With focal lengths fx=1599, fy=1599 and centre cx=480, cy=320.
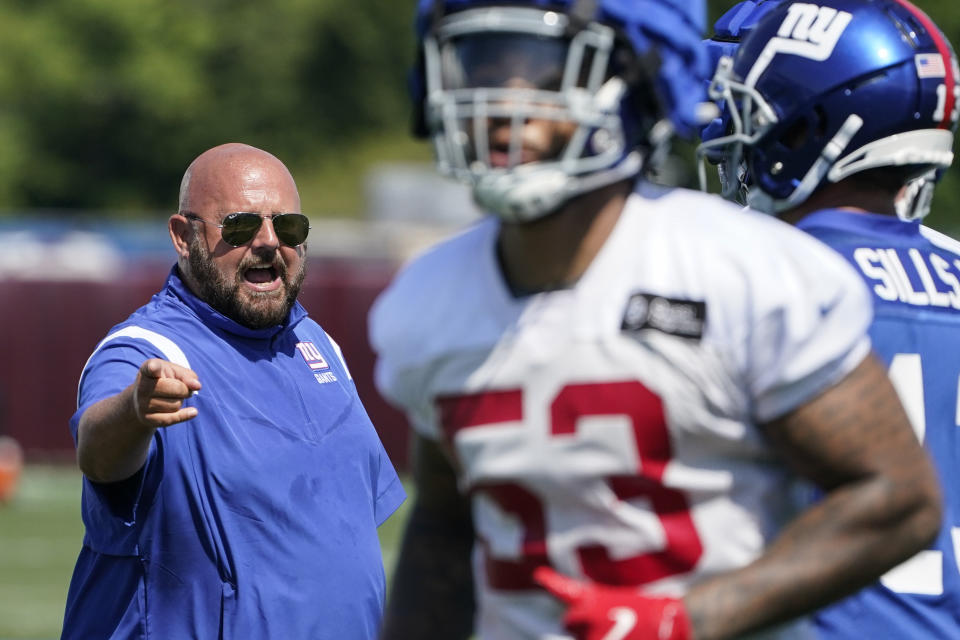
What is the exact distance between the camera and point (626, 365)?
2.08m

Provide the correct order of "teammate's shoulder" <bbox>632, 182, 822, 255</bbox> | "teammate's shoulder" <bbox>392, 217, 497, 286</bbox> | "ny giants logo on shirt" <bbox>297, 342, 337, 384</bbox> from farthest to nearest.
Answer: "ny giants logo on shirt" <bbox>297, 342, 337, 384</bbox>, "teammate's shoulder" <bbox>392, 217, 497, 286</bbox>, "teammate's shoulder" <bbox>632, 182, 822, 255</bbox>

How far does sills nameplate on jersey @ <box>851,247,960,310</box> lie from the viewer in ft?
8.70

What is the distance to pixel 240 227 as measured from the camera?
412 centimetres

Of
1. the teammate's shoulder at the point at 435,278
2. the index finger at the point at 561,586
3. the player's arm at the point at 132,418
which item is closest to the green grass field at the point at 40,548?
the player's arm at the point at 132,418

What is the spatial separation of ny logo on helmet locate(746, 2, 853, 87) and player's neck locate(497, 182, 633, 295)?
2.68 feet

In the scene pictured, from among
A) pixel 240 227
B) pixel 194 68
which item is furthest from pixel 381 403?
pixel 194 68

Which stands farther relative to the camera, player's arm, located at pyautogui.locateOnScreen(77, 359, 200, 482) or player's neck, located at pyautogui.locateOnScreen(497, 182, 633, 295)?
player's arm, located at pyautogui.locateOnScreen(77, 359, 200, 482)

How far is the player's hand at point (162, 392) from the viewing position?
3.28 meters

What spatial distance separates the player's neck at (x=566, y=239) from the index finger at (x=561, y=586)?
0.39m

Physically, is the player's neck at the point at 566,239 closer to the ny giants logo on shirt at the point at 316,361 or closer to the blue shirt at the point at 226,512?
the blue shirt at the point at 226,512

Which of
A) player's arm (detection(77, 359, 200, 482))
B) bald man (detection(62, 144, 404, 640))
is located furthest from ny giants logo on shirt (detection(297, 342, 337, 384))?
player's arm (detection(77, 359, 200, 482))

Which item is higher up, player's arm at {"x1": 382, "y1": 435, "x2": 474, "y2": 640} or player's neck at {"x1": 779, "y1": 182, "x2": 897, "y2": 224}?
player's neck at {"x1": 779, "y1": 182, "x2": 897, "y2": 224}

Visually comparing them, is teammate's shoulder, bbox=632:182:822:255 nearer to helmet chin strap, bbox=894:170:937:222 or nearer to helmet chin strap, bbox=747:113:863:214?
helmet chin strap, bbox=747:113:863:214

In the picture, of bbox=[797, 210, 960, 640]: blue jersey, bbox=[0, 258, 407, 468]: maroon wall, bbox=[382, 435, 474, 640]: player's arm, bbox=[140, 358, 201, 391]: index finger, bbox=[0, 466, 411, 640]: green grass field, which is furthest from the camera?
bbox=[0, 258, 407, 468]: maroon wall
